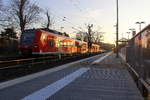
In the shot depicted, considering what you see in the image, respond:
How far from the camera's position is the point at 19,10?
48.0 m

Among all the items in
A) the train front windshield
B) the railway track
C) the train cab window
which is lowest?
the railway track

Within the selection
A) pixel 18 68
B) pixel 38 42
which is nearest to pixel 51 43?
pixel 38 42

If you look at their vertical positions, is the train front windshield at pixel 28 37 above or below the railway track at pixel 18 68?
above

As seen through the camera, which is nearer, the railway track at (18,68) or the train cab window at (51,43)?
the railway track at (18,68)

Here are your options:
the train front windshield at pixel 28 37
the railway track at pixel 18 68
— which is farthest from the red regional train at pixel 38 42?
the railway track at pixel 18 68

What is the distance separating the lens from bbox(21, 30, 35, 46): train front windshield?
2446cm

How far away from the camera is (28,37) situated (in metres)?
24.8

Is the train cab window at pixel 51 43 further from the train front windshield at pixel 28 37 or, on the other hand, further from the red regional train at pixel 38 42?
the train front windshield at pixel 28 37

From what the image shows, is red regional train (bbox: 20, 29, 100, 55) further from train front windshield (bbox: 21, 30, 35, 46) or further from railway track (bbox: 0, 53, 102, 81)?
railway track (bbox: 0, 53, 102, 81)

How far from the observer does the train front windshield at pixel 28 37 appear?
80.2 feet

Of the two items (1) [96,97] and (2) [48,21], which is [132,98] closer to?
(1) [96,97]

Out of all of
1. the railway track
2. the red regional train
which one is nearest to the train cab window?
the red regional train

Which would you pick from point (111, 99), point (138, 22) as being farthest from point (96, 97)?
point (138, 22)

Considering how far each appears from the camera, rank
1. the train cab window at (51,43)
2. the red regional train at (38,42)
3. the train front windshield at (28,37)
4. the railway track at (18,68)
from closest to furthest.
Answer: the railway track at (18,68) → the red regional train at (38,42) → the train front windshield at (28,37) → the train cab window at (51,43)
